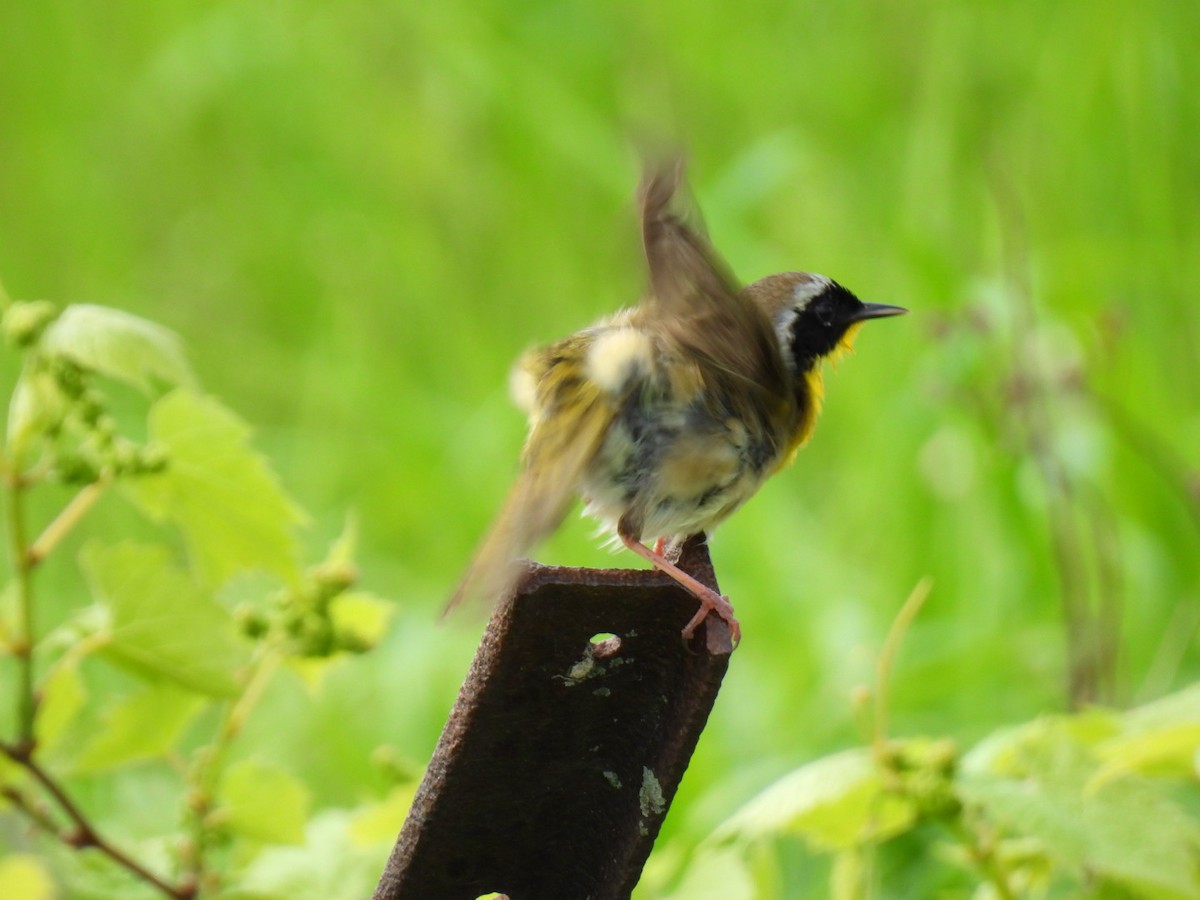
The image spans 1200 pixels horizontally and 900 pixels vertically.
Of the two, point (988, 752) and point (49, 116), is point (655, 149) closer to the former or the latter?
point (988, 752)

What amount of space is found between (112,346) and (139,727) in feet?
1.42

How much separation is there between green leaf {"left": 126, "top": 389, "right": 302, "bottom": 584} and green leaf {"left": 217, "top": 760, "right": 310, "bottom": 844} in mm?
216

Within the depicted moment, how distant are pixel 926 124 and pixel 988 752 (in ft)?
8.10

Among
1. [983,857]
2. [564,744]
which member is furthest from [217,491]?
[983,857]

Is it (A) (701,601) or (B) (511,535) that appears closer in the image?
(A) (701,601)

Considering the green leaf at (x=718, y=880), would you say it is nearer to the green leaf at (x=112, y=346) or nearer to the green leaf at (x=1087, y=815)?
the green leaf at (x=1087, y=815)

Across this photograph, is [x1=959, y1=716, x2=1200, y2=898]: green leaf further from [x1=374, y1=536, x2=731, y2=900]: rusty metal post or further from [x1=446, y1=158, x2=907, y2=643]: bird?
[x1=374, y1=536, x2=731, y2=900]: rusty metal post

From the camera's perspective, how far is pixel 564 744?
3.94ft

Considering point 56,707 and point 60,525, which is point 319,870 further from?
point 60,525

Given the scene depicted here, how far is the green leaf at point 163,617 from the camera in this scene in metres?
1.57

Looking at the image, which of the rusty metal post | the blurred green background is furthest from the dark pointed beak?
the blurred green background

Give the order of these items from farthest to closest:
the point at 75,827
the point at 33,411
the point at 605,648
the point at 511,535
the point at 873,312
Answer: the point at 873,312 → the point at 75,827 → the point at 33,411 → the point at 511,535 → the point at 605,648

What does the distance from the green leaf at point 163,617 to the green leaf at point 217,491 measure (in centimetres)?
10

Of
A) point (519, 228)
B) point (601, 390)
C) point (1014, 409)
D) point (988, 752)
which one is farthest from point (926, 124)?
point (601, 390)
